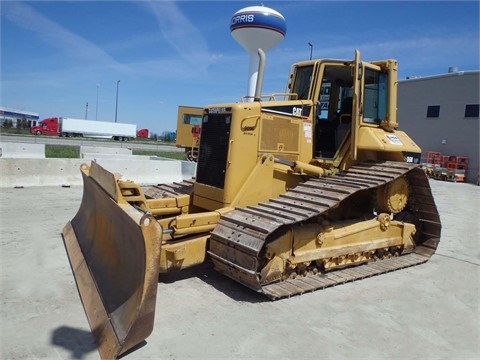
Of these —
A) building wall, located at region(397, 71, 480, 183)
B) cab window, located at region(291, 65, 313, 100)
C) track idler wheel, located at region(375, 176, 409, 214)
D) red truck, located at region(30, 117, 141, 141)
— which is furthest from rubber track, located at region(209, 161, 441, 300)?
red truck, located at region(30, 117, 141, 141)

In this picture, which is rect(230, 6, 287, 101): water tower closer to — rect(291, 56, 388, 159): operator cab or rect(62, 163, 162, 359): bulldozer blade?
rect(291, 56, 388, 159): operator cab

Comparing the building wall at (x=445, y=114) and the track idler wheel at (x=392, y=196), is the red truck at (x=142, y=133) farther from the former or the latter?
the track idler wheel at (x=392, y=196)

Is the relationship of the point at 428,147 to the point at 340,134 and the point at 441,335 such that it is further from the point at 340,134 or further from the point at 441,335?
the point at 441,335

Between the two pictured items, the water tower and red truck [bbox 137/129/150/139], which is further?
red truck [bbox 137/129/150/139]

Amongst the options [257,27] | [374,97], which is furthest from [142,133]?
[374,97]

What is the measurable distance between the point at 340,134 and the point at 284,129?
47.8 inches

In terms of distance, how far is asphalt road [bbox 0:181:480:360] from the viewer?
12.1 feet

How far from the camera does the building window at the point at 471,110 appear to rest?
25172mm

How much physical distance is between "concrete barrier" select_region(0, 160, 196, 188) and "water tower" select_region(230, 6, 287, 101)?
6.50 meters

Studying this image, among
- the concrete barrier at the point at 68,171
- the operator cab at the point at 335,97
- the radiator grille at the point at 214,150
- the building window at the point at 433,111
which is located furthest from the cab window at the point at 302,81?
the building window at the point at 433,111

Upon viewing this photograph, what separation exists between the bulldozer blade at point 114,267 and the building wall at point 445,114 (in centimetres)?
2478

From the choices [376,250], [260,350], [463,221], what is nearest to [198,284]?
[260,350]

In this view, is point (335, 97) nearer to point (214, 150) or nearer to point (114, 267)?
point (214, 150)

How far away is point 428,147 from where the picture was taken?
2827cm
